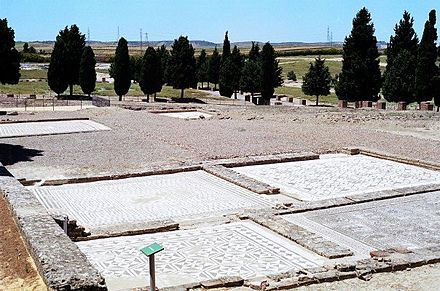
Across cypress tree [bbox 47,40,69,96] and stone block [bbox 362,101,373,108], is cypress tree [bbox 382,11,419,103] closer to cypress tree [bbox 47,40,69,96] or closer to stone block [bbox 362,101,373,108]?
stone block [bbox 362,101,373,108]

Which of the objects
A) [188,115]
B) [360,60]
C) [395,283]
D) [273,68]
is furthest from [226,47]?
[395,283]

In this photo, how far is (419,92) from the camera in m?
38.3

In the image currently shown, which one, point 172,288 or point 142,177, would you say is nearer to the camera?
point 172,288

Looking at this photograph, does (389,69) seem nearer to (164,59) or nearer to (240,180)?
(164,59)

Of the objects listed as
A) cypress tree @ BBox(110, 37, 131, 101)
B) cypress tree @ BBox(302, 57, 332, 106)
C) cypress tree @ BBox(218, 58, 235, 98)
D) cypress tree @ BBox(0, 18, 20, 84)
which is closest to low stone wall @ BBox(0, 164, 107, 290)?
cypress tree @ BBox(0, 18, 20, 84)

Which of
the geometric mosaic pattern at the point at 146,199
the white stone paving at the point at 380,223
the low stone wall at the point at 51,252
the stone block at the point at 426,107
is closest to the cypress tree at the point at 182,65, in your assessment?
the stone block at the point at 426,107

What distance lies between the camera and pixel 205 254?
32.6 ft

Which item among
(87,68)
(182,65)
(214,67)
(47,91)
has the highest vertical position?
(214,67)

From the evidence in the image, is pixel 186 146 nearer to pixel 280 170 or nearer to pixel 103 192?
pixel 280 170

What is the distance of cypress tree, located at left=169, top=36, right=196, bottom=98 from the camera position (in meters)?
45.2

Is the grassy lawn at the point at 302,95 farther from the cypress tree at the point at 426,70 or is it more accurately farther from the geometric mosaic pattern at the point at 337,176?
the geometric mosaic pattern at the point at 337,176

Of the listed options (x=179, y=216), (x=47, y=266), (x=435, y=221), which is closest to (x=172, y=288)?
(x=47, y=266)

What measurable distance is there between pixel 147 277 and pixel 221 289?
1.30m

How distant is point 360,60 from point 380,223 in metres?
29.8
